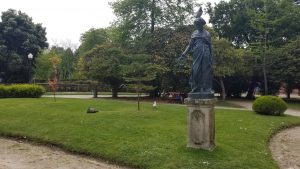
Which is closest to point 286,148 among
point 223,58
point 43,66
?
point 223,58

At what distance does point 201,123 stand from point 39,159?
175 inches

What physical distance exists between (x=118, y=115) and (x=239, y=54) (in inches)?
701

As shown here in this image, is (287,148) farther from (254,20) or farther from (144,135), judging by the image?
(254,20)

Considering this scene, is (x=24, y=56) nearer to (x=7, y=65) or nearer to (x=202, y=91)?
(x=7, y=65)

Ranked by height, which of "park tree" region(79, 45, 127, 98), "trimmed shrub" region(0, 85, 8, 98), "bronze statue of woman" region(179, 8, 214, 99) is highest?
"park tree" region(79, 45, 127, 98)

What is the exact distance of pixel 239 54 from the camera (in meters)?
29.5

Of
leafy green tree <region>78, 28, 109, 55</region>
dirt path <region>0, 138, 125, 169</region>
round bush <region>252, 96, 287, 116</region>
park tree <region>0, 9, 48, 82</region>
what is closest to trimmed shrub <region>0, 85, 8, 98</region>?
dirt path <region>0, 138, 125, 169</region>

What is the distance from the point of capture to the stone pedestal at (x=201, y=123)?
9445 millimetres

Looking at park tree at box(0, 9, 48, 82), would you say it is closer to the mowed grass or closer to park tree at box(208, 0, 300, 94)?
park tree at box(208, 0, 300, 94)

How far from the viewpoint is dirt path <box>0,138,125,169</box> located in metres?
8.66

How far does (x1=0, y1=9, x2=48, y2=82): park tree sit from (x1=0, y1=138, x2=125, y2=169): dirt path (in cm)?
2909

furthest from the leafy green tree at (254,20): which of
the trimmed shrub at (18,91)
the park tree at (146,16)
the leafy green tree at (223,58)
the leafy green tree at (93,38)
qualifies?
the leafy green tree at (93,38)

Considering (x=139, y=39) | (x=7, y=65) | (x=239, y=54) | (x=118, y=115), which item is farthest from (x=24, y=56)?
(x=118, y=115)

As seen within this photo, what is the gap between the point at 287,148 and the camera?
1171cm
